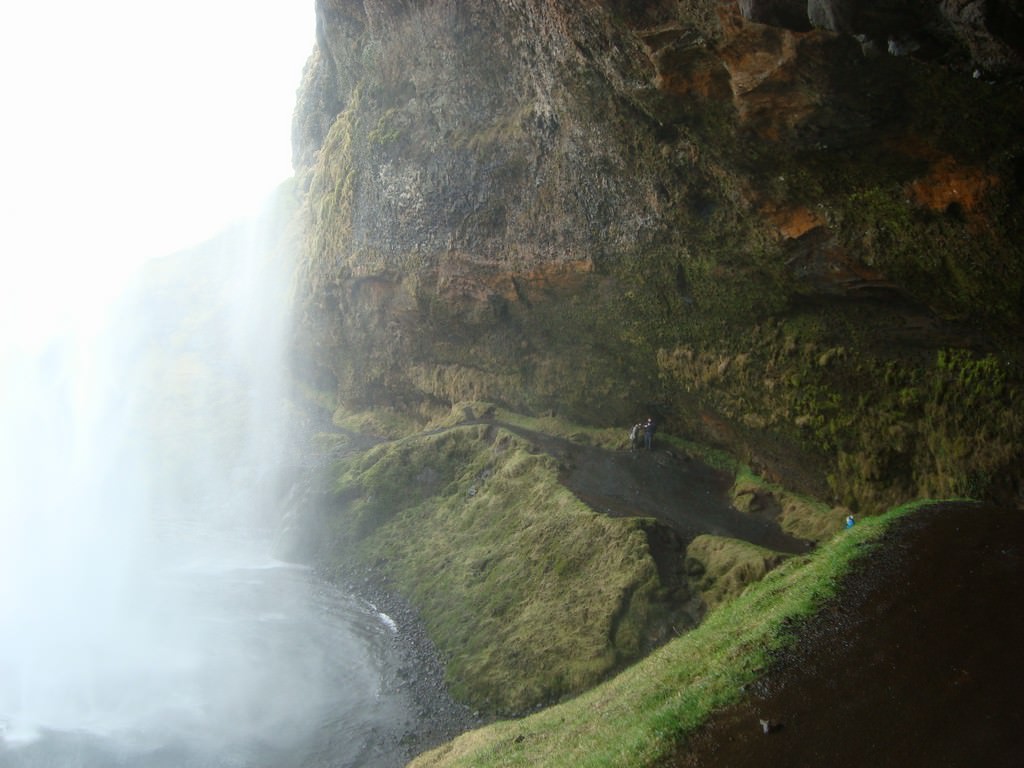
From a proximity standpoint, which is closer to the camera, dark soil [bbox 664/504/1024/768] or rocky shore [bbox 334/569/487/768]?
dark soil [bbox 664/504/1024/768]

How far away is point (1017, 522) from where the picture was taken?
17.9 metres

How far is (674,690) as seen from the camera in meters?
15.3

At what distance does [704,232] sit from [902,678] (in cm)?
1749

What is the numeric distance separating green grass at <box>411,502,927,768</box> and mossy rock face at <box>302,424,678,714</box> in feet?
7.07

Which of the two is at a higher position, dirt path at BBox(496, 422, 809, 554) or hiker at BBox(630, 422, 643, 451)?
hiker at BBox(630, 422, 643, 451)

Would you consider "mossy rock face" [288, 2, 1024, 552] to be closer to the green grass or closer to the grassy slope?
the green grass

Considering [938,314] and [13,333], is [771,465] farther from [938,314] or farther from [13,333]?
[13,333]

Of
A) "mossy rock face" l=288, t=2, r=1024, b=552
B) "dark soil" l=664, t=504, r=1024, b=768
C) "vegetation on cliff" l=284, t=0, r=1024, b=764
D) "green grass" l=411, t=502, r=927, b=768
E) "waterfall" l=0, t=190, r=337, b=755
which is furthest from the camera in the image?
"waterfall" l=0, t=190, r=337, b=755

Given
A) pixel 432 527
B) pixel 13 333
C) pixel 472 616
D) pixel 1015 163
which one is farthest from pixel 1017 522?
pixel 13 333

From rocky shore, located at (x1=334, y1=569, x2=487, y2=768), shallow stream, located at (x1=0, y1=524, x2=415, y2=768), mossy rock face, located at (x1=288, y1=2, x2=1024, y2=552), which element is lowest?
shallow stream, located at (x1=0, y1=524, x2=415, y2=768)

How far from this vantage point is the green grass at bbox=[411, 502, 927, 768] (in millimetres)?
13555

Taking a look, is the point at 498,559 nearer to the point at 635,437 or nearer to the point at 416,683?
the point at 416,683

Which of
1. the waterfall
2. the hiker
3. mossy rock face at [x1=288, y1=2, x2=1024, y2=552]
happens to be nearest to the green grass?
mossy rock face at [x1=288, y1=2, x2=1024, y2=552]

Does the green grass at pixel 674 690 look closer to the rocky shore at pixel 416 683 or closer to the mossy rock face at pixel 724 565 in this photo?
the mossy rock face at pixel 724 565
